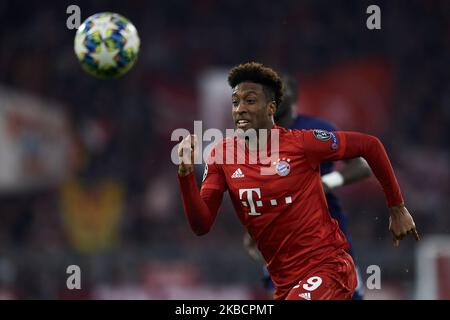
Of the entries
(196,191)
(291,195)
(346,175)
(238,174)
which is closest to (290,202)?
(291,195)

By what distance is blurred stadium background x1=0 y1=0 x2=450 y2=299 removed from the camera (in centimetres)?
1253

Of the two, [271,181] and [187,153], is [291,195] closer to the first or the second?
[271,181]

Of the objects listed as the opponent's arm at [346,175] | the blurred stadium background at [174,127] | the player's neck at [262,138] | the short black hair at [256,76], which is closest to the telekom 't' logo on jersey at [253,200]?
the player's neck at [262,138]

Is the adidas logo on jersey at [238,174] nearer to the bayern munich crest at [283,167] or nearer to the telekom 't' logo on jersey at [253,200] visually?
the telekom 't' logo on jersey at [253,200]

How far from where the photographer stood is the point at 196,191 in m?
5.16

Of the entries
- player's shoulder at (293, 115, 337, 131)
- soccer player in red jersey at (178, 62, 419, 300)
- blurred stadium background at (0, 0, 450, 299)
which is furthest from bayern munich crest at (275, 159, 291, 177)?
blurred stadium background at (0, 0, 450, 299)

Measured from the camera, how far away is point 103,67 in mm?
6543

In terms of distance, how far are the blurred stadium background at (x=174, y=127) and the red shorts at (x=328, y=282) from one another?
629 cm

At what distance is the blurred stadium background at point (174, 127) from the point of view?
12.5 meters

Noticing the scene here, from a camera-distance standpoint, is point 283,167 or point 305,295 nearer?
point 305,295

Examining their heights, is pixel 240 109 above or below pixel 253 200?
above

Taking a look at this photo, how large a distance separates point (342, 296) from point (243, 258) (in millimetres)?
7115

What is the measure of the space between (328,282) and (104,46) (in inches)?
95.4

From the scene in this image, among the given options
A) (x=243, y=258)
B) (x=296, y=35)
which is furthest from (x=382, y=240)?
(x=296, y=35)
